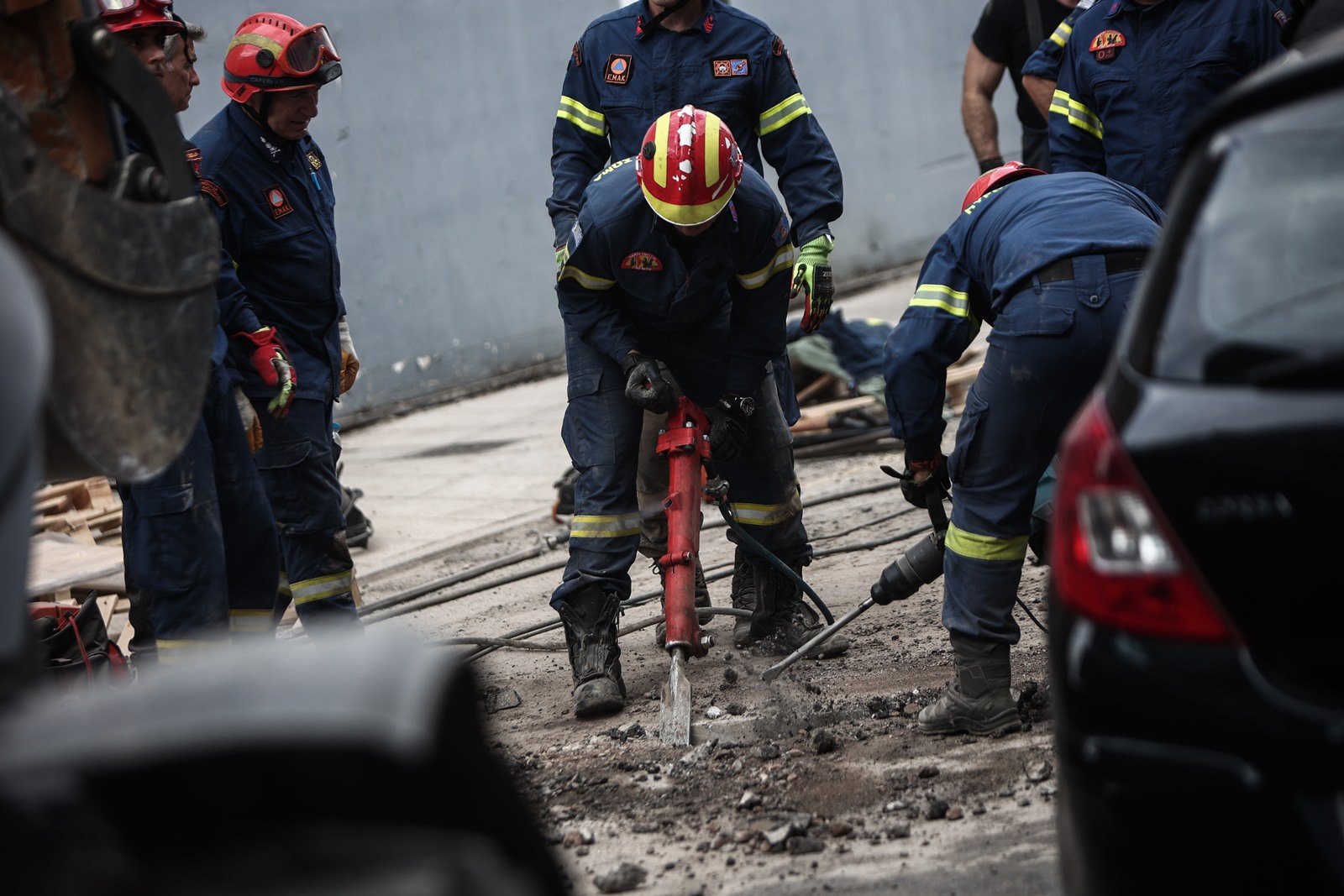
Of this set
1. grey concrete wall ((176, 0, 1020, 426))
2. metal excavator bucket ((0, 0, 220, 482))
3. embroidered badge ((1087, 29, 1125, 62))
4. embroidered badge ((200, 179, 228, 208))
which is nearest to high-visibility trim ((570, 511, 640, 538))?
embroidered badge ((200, 179, 228, 208))

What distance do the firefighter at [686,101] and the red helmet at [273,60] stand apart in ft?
3.69

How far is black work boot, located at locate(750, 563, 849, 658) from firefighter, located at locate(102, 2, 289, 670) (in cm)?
161

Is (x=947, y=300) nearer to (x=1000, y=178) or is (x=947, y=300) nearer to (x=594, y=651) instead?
(x=1000, y=178)

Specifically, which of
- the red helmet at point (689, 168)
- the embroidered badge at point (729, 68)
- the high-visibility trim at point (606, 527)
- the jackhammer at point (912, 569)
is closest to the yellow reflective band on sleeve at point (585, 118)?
the embroidered badge at point (729, 68)

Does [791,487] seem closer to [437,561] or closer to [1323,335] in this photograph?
[437,561]

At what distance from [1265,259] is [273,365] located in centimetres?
303

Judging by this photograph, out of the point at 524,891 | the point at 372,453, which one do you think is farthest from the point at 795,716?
the point at 372,453

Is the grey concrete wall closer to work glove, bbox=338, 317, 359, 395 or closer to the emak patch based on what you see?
work glove, bbox=338, 317, 359, 395

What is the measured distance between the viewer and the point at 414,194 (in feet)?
35.2

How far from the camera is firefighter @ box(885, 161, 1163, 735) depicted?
3256 mm

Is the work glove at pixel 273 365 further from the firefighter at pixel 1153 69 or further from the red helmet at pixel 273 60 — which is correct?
the firefighter at pixel 1153 69

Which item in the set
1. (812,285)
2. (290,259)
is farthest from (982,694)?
(290,259)

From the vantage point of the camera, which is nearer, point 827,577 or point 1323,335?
point 1323,335

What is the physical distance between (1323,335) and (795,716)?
7.67ft
